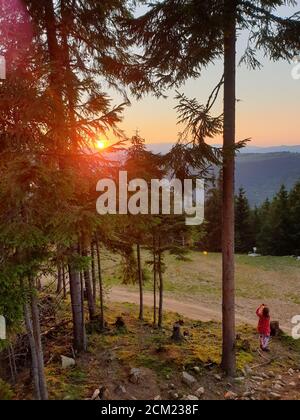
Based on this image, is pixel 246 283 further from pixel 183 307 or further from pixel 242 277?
pixel 183 307

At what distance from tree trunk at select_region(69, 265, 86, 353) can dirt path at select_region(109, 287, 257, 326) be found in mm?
9212

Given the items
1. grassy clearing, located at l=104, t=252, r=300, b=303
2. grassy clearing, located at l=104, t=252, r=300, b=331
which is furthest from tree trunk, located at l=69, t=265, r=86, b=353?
grassy clearing, located at l=104, t=252, r=300, b=303

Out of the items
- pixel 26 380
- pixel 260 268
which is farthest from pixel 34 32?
pixel 260 268

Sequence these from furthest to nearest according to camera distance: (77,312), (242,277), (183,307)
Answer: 1. (242,277)
2. (183,307)
3. (77,312)

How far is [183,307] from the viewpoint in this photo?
2217cm

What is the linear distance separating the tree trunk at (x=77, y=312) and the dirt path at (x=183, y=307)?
9.21 meters

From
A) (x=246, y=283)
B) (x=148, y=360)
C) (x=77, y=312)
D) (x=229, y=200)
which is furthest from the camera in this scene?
(x=246, y=283)

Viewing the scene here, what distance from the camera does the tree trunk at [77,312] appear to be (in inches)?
449

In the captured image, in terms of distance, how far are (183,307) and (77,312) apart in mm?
11498

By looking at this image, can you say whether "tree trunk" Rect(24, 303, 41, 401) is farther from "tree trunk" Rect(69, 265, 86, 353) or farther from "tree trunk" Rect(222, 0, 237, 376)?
"tree trunk" Rect(222, 0, 237, 376)

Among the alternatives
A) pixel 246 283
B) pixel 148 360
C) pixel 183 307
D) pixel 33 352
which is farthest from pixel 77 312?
pixel 246 283

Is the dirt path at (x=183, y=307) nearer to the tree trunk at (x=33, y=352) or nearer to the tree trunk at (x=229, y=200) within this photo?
the tree trunk at (x=229, y=200)
